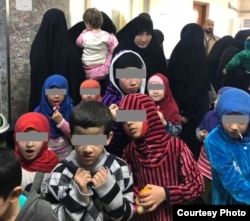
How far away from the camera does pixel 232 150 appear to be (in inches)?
61.5

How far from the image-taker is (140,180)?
1.53 m

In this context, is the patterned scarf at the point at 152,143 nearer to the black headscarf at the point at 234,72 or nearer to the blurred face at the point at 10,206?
the blurred face at the point at 10,206

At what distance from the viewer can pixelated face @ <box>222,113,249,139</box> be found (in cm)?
154

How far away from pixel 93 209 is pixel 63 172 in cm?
16

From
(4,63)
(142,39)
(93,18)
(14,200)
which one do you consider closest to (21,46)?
(4,63)

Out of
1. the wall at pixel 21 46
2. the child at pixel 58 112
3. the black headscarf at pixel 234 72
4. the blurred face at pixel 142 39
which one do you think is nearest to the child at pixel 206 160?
the blurred face at pixel 142 39

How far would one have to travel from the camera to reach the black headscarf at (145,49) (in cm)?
253

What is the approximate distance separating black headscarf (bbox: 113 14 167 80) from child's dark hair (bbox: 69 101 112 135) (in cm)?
113

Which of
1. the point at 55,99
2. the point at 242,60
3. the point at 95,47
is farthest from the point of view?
the point at 242,60

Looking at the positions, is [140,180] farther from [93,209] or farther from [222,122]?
[222,122]

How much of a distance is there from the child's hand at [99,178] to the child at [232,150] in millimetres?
497

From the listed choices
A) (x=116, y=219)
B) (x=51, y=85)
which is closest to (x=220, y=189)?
(x=116, y=219)

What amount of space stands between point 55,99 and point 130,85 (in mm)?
504

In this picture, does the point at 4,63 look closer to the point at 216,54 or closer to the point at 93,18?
the point at 93,18
